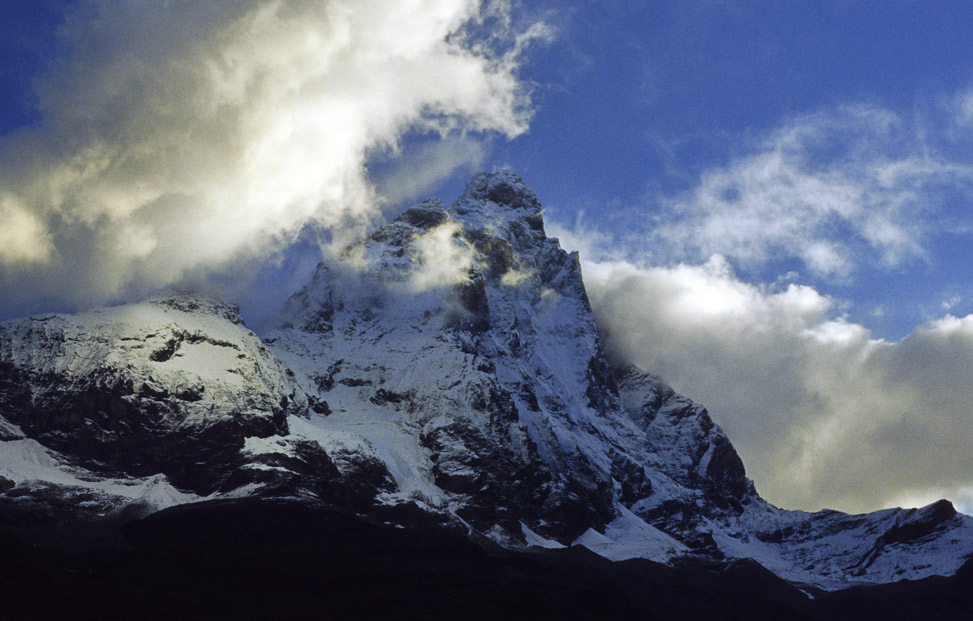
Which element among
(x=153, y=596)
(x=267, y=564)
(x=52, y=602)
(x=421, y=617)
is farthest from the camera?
(x=267, y=564)

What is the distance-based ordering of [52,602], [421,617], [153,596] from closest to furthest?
1. [52,602]
2. [153,596]
3. [421,617]

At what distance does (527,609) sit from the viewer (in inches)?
7840

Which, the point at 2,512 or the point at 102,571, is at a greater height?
the point at 2,512

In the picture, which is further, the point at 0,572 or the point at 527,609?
the point at 527,609

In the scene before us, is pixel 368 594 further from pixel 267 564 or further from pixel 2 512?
pixel 2 512

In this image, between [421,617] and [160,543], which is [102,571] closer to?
[160,543]

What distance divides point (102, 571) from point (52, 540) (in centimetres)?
2169

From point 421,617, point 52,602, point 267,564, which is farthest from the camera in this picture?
point 267,564

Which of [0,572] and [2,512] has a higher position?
[2,512]

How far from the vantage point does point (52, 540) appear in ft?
636

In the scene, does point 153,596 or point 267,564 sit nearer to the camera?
point 153,596

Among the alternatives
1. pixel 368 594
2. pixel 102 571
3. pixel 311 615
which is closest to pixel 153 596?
pixel 102 571

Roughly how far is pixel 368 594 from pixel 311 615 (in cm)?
1535

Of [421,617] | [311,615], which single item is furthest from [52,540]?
[421,617]
